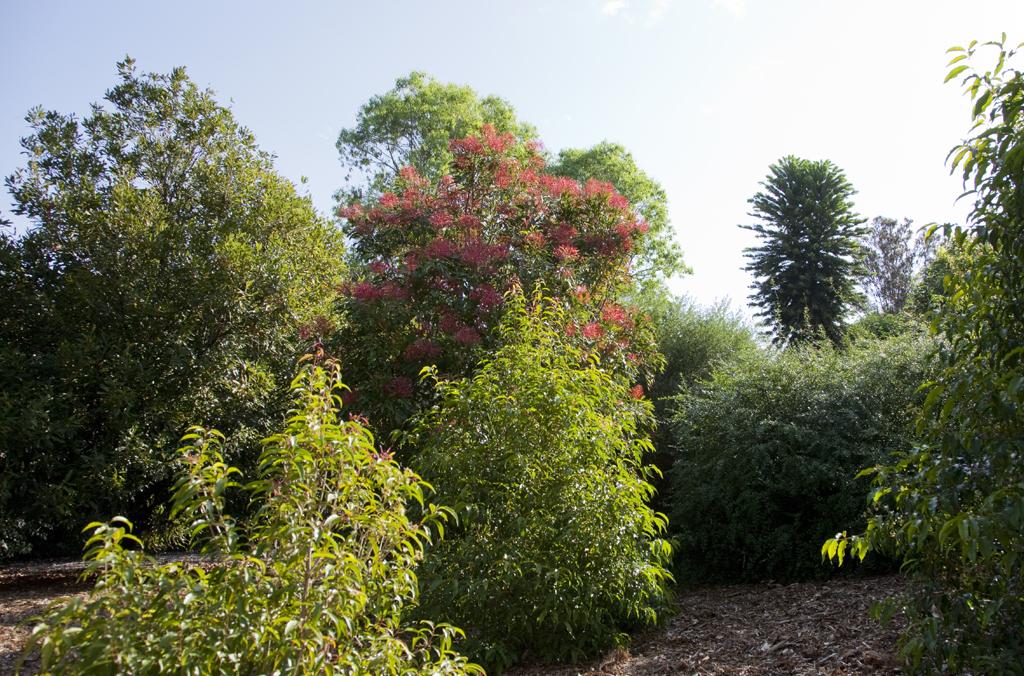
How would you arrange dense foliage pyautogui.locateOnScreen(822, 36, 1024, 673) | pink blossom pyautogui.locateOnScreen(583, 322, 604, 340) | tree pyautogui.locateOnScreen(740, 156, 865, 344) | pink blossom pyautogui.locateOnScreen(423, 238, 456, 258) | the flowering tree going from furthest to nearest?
tree pyautogui.locateOnScreen(740, 156, 865, 344), pink blossom pyautogui.locateOnScreen(423, 238, 456, 258), the flowering tree, pink blossom pyautogui.locateOnScreen(583, 322, 604, 340), dense foliage pyautogui.locateOnScreen(822, 36, 1024, 673)

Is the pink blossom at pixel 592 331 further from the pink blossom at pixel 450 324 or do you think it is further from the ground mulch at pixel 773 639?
the ground mulch at pixel 773 639

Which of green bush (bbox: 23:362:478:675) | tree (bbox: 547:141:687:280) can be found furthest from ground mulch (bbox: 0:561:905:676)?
tree (bbox: 547:141:687:280)

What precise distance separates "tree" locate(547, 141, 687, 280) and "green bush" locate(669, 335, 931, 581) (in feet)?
39.2

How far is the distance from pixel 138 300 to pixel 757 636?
20.7 ft

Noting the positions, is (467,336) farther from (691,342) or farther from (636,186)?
(636,186)

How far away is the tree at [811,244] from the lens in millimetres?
19406

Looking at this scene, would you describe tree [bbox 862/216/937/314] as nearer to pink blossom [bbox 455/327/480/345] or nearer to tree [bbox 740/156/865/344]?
tree [bbox 740/156/865/344]

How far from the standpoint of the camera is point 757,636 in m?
4.84

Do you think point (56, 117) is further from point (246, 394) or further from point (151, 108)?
point (246, 394)

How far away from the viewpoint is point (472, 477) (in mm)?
4523

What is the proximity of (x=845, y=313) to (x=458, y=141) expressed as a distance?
49.1ft

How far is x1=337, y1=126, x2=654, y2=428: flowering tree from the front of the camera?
708 centimetres

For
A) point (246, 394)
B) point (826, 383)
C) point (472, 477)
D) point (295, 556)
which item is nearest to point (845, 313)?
point (826, 383)

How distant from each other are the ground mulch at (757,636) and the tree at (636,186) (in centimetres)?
1380
